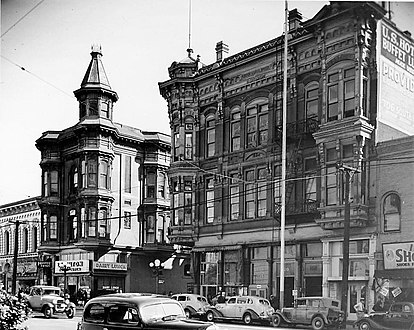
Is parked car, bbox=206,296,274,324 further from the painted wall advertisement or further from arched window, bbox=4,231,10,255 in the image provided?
arched window, bbox=4,231,10,255

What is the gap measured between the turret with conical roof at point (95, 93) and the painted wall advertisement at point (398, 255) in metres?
2.65

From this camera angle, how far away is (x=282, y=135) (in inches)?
165

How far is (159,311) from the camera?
4695mm

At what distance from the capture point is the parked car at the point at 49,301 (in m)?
5.30

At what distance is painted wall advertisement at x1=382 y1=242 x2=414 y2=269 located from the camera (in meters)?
3.54

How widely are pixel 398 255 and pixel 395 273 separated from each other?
11 cm

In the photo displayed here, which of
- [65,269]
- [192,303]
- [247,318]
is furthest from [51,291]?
[247,318]

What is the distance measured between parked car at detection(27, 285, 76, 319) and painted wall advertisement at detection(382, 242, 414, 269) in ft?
9.18

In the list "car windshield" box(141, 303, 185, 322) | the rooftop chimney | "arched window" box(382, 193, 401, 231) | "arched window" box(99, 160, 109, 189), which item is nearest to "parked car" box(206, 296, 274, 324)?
"car windshield" box(141, 303, 185, 322)

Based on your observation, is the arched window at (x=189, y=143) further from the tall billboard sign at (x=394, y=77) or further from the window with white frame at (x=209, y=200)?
the tall billboard sign at (x=394, y=77)

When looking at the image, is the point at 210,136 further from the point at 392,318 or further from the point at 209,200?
the point at 392,318

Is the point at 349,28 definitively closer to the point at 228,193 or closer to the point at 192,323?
the point at 228,193

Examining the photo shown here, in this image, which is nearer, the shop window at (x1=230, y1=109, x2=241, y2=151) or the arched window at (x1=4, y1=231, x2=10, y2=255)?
the shop window at (x1=230, y1=109, x2=241, y2=151)

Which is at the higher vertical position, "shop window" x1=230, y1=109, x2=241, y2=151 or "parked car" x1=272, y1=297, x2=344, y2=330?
"shop window" x1=230, y1=109, x2=241, y2=151
